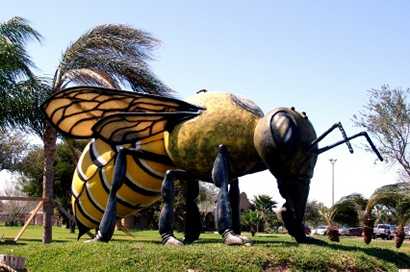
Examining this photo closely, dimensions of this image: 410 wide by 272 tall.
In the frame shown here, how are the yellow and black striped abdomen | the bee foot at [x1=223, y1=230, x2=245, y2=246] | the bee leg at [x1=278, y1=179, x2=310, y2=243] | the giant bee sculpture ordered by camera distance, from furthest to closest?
the yellow and black striped abdomen < the bee leg at [x1=278, y1=179, x2=310, y2=243] < the giant bee sculpture < the bee foot at [x1=223, y1=230, x2=245, y2=246]

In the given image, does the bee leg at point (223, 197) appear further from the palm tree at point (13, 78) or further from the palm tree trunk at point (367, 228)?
the palm tree trunk at point (367, 228)

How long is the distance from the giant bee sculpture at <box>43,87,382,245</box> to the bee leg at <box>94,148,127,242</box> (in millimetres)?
17

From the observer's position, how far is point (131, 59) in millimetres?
17297

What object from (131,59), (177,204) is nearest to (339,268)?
(131,59)

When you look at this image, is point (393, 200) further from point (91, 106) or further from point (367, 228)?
point (91, 106)

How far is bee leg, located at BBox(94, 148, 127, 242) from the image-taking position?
10.9 meters

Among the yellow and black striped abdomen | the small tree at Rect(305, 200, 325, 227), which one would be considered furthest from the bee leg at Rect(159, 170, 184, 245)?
the small tree at Rect(305, 200, 325, 227)

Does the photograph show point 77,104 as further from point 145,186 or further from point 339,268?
point 339,268

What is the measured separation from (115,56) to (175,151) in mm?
7260

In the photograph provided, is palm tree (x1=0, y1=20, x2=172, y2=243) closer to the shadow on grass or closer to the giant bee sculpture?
the giant bee sculpture

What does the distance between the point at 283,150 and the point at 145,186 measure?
2.89 m

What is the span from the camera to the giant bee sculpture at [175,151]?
10.0 meters

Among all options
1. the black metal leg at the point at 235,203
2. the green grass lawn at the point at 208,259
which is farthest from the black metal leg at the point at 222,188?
the black metal leg at the point at 235,203

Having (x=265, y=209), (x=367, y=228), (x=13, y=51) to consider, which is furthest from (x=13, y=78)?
(x=265, y=209)
